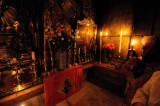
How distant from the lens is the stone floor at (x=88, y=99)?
2.50 m

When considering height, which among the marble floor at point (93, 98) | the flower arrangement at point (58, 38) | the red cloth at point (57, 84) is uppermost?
the flower arrangement at point (58, 38)

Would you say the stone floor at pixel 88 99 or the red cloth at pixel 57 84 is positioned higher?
the red cloth at pixel 57 84

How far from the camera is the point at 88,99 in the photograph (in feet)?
9.02

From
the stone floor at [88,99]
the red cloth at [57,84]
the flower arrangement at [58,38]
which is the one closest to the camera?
the red cloth at [57,84]

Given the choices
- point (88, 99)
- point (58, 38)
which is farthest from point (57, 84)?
point (58, 38)

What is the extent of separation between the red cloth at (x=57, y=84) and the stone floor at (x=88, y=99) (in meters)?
0.23

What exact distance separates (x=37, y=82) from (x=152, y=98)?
275 centimetres

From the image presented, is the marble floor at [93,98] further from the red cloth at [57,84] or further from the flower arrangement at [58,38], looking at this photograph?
the flower arrangement at [58,38]

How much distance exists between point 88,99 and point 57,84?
1.29m

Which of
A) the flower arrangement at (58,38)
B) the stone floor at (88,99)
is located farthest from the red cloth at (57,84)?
the flower arrangement at (58,38)

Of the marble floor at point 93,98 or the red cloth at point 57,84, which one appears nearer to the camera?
the red cloth at point 57,84

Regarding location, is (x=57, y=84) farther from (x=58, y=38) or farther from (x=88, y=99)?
(x=58, y=38)

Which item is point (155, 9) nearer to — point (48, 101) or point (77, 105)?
point (77, 105)

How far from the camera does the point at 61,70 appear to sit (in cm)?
257
